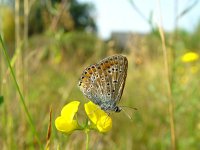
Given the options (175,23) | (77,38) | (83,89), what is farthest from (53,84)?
(77,38)

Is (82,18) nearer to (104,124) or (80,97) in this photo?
(80,97)

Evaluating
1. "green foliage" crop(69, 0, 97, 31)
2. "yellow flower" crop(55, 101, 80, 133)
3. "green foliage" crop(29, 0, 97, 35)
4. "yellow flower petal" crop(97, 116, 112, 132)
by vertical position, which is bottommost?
"green foliage" crop(69, 0, 97, 31)

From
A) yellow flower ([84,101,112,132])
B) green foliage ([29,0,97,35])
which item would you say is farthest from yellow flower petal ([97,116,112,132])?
green foliage ([29,0,97,35])

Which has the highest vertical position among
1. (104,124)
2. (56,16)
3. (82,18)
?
(56,16)

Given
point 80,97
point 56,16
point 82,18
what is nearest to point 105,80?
point 56,16

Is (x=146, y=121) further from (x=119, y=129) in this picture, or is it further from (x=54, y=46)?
(x=54, y=46)

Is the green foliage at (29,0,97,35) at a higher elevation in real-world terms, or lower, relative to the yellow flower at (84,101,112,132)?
higher

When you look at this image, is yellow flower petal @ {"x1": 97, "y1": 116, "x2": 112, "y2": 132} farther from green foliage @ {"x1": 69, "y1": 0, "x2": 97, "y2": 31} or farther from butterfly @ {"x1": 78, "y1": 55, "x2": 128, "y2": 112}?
green foliage @ {"x1": 69, "y1": 0, "x2": 97, "y2": 31}
